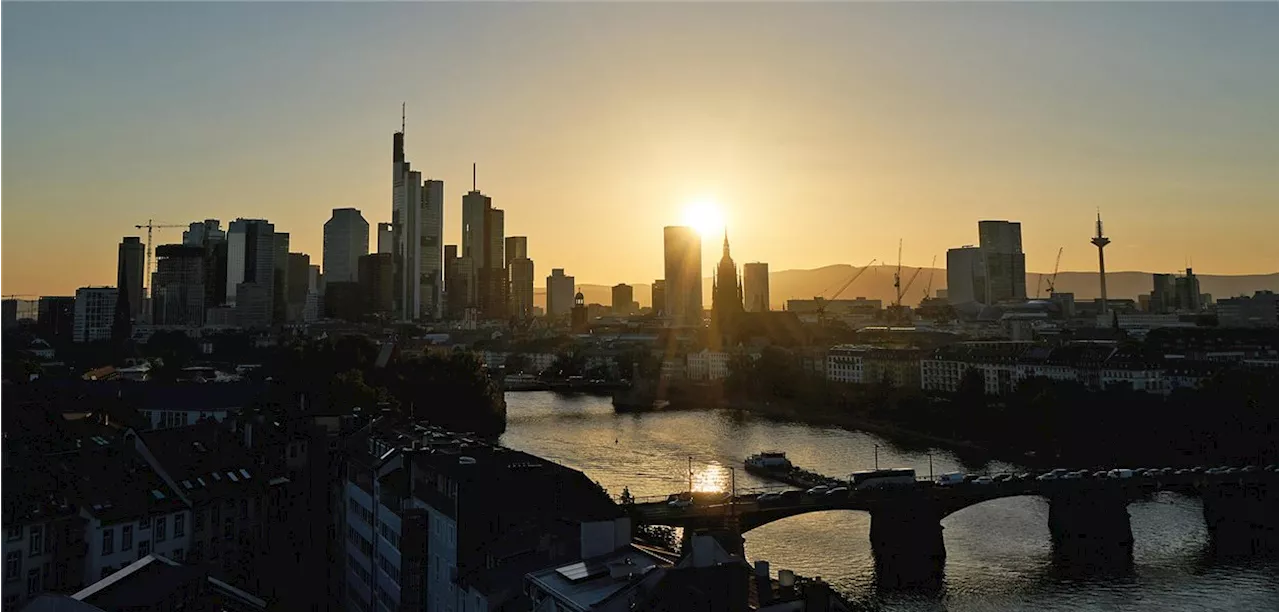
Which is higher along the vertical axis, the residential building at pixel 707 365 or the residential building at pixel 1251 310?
the residential building at pixel 1251 310

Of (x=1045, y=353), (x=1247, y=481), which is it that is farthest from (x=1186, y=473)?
(x=1045, y=353)

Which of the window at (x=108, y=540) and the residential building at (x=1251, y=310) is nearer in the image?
the window at (x=108, y=540)

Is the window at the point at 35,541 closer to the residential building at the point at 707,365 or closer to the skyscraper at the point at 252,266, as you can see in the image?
the residential building at the point at 707,365

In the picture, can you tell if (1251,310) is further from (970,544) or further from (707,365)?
(970,544)

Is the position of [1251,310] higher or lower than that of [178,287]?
lower

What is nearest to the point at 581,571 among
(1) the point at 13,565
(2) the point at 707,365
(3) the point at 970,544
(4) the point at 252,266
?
(1) the point at 13,565

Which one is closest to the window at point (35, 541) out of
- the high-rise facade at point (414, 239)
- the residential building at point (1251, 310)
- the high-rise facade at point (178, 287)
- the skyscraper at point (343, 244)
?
the high-rise facade at point (178, 287)

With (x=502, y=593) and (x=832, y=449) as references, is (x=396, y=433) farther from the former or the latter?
(x=832, y=449)
